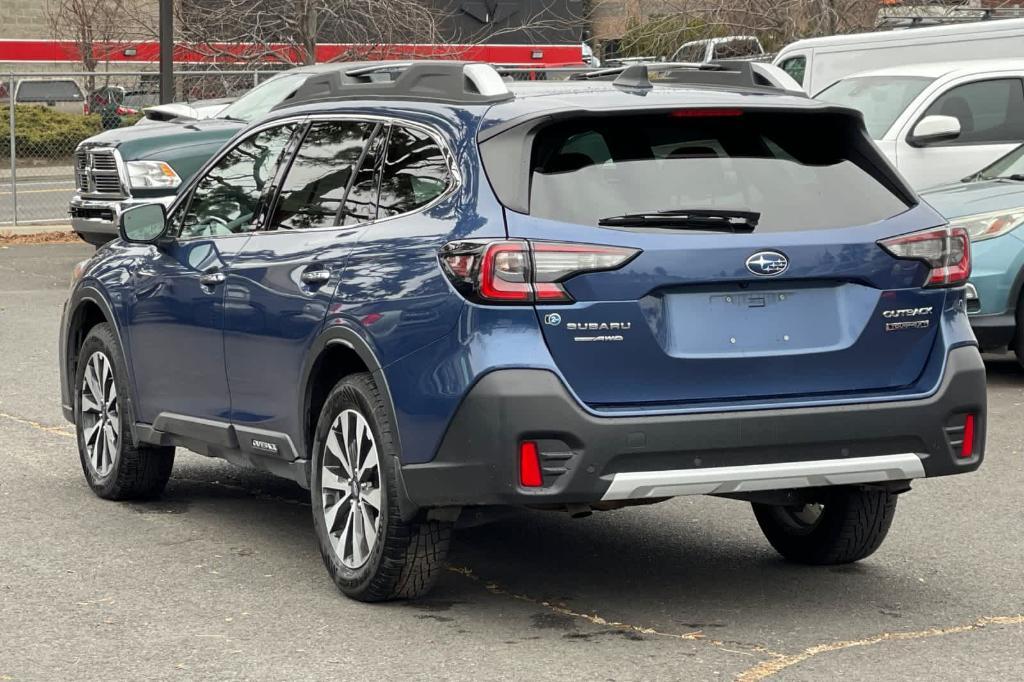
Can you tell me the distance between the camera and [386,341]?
19.3 ft

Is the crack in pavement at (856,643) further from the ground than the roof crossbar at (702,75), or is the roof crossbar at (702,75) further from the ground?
the roof crossbar at (702,75)

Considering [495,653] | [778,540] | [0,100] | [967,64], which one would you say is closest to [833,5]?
[967,64]

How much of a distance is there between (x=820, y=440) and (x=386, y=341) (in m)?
1.43

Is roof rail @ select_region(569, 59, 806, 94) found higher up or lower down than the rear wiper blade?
higher up

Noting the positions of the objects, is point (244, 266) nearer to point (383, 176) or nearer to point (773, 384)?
point (383, 176)

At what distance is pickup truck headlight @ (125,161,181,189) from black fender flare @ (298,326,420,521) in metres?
11.4

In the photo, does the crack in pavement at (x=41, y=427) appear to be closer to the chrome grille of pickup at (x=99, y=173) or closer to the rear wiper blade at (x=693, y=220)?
the rear wiper blade at (x=693, y=220)

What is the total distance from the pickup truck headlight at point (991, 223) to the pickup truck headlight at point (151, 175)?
852 cm

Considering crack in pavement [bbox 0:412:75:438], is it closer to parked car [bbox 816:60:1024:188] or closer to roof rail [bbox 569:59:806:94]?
roof rail [bbox 569:59:806:94]

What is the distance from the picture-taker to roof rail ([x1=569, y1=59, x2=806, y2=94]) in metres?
6.42

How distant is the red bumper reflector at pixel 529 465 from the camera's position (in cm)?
544

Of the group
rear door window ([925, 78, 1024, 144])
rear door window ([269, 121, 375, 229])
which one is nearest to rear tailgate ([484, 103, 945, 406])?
rear door window ([269, 121, 375, 229])

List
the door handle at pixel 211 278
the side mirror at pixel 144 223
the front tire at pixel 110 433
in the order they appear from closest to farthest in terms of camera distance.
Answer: the door handle at pixel 211 278
the side mirror at pixel 144 223
the front tire at pixel 110 433

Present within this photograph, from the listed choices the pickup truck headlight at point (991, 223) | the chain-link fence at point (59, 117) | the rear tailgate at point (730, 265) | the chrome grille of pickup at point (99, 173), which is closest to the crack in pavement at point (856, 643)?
the rear tailgate at point (730, 265)
